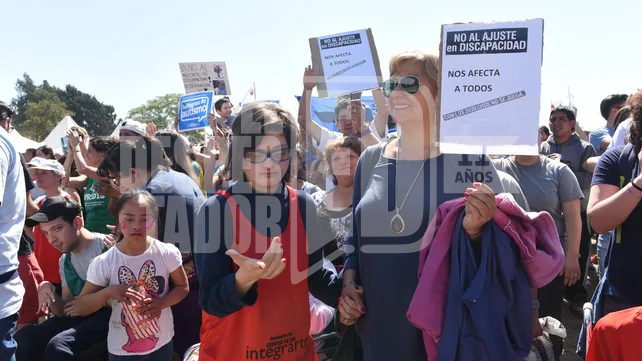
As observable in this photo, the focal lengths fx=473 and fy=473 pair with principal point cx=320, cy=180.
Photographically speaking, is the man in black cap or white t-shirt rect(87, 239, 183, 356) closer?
→ white t-shirt rect(87, 239, 183, 356)

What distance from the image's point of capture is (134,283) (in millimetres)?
2779

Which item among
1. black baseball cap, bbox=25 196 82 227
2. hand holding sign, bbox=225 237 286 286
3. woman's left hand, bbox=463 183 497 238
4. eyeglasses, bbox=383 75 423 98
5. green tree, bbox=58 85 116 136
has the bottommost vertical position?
black baseball cap, bbox=25 196 82 227

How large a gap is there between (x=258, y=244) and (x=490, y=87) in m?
0.95

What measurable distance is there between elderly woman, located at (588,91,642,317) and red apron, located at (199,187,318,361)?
1270mm

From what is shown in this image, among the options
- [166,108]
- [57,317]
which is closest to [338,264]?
[57,317]

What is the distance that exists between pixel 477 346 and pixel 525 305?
21 centimetres

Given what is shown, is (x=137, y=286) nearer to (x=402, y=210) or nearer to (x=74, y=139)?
(x=402, y=210)

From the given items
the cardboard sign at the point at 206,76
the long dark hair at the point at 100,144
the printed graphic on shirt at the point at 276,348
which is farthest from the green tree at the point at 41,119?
the printed graphic on shirt at the point at 276,348

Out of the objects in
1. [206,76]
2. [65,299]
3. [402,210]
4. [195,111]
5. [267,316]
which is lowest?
[65,299]

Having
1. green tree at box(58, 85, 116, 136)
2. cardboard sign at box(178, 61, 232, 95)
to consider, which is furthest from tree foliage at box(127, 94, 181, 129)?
cardboard sign at box(178, 61, 232, 95)

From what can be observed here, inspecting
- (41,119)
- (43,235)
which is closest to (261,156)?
(43,235)

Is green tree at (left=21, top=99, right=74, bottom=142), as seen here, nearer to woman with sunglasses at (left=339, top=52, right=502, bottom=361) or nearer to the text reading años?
woman with sunglasses at (left=339, top=52, right=502, bottom=361)

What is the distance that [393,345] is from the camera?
5.62 feet

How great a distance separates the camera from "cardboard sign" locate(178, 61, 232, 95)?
8453mm
